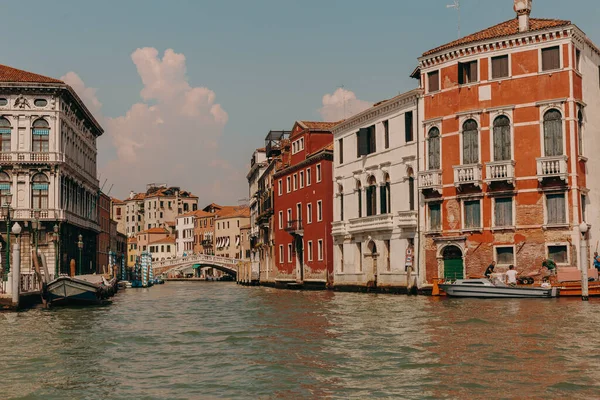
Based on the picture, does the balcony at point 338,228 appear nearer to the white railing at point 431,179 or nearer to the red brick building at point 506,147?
the red brick building at point 506,147

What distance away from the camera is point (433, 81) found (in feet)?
108

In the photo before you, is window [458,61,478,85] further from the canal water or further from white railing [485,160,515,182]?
the canal water

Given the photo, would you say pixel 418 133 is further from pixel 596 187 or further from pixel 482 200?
pixel 596 187

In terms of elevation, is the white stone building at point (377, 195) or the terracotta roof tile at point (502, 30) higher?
the terracotta roof tile at point (502, 30)

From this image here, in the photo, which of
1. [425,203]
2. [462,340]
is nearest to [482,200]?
[425,203]

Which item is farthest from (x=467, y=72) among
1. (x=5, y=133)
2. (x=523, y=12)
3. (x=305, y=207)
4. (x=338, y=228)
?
(x=5, y=133)

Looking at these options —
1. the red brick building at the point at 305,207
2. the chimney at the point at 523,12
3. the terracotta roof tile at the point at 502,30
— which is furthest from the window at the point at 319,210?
the chimney at the point at 523,12

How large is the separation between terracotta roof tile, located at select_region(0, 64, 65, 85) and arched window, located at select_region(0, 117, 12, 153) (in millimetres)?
2043

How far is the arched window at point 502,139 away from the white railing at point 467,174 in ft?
2.76

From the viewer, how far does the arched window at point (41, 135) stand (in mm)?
39875

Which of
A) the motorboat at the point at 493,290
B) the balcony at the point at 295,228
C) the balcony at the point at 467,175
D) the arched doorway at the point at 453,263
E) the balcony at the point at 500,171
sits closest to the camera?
the motorboat at the point at 493,290

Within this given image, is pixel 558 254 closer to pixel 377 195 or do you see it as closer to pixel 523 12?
pixel 523 12

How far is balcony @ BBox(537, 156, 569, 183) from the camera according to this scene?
28.5m

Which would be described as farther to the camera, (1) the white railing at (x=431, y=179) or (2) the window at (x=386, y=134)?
(2) the window at (x=386, y=134)
